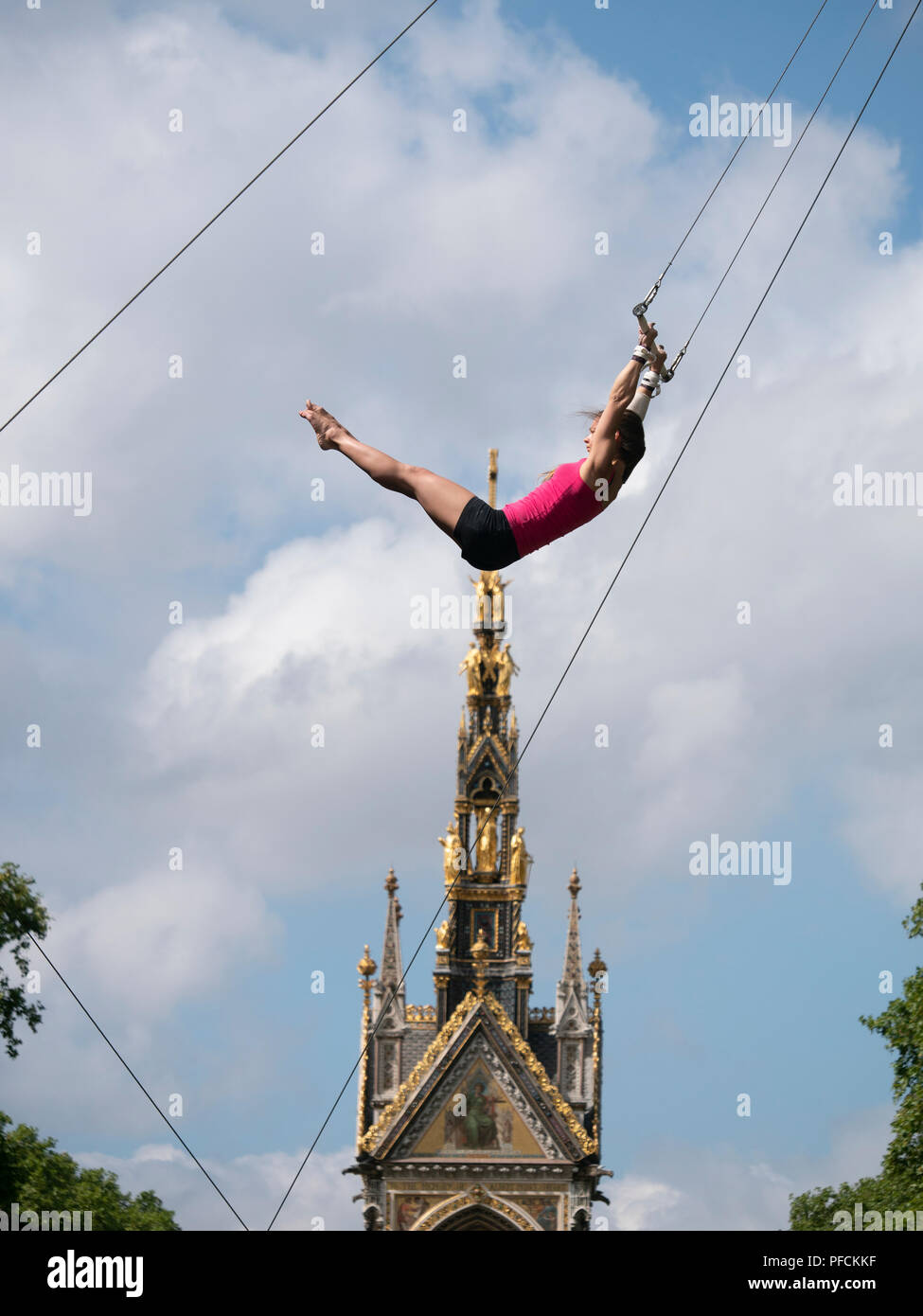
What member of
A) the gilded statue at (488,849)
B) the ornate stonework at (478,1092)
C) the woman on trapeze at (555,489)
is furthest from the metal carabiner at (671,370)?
the gilded statue at (488,849)

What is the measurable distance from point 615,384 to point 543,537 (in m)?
0.98

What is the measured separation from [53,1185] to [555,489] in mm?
30832

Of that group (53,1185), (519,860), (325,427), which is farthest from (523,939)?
Result: (325,427)

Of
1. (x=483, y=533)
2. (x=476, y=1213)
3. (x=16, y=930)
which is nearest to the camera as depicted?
(x=483, y=533)

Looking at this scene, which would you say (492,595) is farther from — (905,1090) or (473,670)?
(905,1090)

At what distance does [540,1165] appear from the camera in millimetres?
50906

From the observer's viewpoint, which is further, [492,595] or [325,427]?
[492,595]

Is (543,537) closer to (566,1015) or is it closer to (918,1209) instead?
(918,1209)

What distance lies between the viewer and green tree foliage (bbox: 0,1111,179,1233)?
33.5 m

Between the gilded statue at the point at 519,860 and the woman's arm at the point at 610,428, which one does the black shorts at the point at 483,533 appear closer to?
the woman's arm at the point at 610,428

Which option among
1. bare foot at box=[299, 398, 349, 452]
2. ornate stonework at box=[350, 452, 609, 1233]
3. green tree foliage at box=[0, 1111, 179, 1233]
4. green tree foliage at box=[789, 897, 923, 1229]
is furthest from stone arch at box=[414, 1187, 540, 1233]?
bare foot at box=[299, 398, 349, 452]

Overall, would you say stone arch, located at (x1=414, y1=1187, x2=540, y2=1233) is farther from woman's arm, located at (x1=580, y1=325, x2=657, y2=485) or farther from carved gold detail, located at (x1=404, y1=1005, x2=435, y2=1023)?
woman's arm, located at (x1=580, y1=325, x2=657, y2=485)

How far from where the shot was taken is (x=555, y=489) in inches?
432
